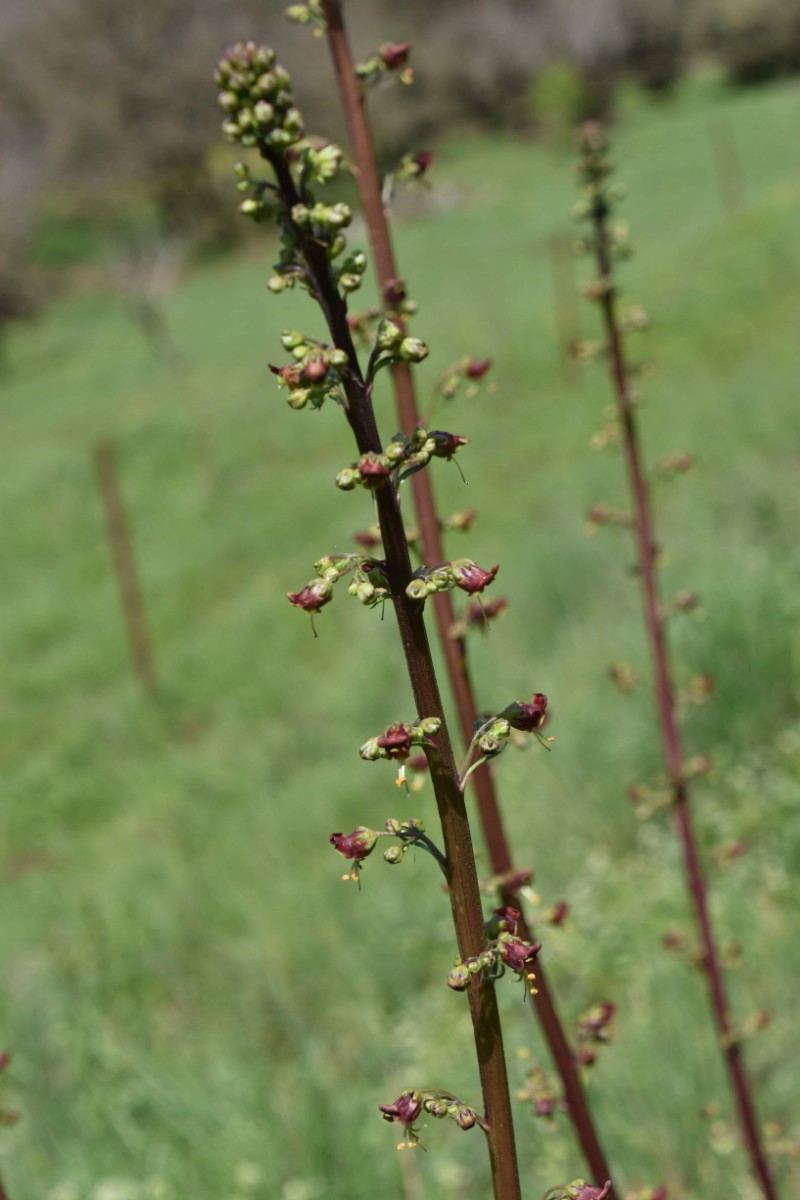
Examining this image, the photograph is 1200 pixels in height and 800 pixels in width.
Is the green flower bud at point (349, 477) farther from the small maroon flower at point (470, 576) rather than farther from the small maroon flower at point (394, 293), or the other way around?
the small maroon flower at point (394, 293)

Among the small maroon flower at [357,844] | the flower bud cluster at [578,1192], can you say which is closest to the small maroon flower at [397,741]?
the small maroon flower at [357,844]

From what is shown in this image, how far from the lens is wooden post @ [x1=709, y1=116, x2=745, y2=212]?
28328 millimetres

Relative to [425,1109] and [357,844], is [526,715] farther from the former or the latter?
[425,1109]

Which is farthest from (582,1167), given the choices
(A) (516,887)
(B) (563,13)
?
(B) (563,13)

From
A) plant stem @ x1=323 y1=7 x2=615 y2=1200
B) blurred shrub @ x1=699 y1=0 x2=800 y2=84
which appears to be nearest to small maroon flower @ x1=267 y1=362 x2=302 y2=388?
plant stem @ x1=323 y1=7 x2=615 y2=1200

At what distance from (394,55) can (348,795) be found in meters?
5.11

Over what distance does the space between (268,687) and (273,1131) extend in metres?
6.71

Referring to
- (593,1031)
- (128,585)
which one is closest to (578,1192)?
(593,1031)

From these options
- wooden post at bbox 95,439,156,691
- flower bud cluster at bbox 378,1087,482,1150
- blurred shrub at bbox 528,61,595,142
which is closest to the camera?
flower bud cluster at bbox 378,1087,482,1150

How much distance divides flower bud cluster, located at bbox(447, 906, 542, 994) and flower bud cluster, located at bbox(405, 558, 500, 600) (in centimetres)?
37

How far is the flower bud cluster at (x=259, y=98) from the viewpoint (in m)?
1.27

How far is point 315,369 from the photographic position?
48.3 inches

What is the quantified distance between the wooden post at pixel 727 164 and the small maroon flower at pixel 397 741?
26287 mm

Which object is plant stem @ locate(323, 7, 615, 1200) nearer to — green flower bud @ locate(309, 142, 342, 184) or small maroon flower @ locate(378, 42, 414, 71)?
small maroon flower @ locate(378, 42, 414, 71)
